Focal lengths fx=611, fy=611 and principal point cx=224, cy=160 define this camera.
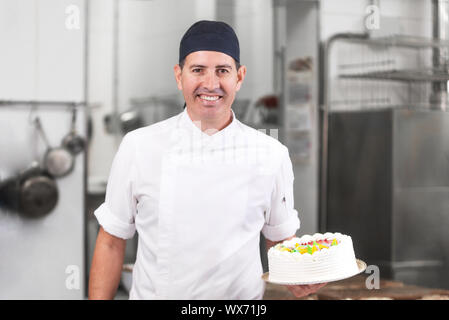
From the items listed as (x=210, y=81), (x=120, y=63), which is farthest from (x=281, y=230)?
(x=120, y=63)

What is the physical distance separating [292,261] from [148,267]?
0.65 ft

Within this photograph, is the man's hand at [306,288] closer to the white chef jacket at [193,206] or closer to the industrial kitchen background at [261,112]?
the white chef jacket at [193,206]

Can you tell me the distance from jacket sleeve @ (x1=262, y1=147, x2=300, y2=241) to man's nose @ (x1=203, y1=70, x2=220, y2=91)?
0.50 feet

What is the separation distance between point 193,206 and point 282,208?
5.3 inches

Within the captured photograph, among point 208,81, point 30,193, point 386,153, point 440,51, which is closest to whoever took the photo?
point 208,81

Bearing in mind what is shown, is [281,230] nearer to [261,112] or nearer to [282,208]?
[282,208]

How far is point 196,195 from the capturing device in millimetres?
851

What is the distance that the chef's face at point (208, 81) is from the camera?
818 mm

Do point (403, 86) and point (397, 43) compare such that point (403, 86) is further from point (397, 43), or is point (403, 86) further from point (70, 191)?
point (70, 191)

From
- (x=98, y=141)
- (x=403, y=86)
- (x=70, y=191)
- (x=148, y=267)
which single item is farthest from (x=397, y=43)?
(x=148, y=267)

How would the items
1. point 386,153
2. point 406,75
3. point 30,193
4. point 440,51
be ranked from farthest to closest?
point 386,153 → point 406,75 → point 440,51 → point 30,193

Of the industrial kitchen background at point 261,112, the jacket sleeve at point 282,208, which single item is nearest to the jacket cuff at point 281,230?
the jacket sleeve at point 282,208

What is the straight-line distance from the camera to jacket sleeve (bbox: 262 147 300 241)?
2.89ft

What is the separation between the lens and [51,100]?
167 centimetres
